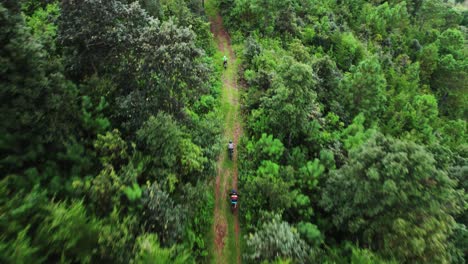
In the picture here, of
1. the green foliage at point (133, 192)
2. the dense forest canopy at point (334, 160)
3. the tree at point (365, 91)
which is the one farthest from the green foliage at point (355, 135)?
the green foliage at point (133, 192)

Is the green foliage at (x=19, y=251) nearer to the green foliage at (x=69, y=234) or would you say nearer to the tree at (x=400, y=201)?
the green foliage at (x=69, y=234)

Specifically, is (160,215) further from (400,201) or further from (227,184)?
(400,201)

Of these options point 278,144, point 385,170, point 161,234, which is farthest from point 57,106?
point 385,170

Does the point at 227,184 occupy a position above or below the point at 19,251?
below

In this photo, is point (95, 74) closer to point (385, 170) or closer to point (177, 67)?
point (177, 67)

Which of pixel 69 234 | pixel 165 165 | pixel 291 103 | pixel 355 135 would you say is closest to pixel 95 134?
pixel 165 165

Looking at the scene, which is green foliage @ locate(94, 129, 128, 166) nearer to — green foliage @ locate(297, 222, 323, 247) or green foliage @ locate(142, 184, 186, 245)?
green foliage @ locate(142, 184, 186, 245)
